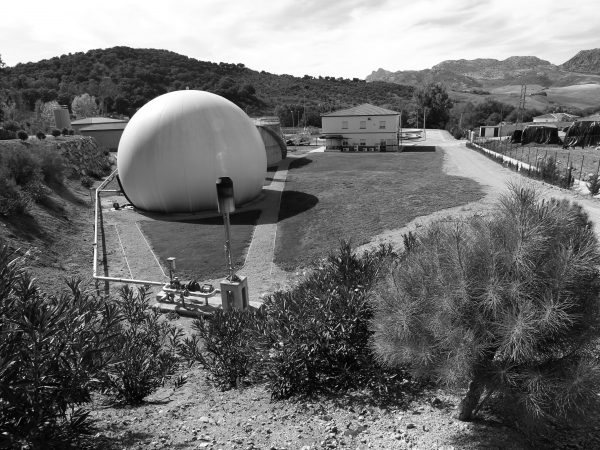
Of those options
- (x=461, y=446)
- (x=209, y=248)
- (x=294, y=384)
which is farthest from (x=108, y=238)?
(x=461, y=446)

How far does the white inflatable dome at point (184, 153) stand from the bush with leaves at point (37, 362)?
737 inches

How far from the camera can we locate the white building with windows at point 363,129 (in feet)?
174

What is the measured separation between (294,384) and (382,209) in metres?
16.1

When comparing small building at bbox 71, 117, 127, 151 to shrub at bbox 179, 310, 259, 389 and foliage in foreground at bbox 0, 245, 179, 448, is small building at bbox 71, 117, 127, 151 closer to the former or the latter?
shrub at bbox 179, 310, 259, 389

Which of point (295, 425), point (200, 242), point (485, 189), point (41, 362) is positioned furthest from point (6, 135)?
point (295, 425)

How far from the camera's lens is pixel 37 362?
12.7ft

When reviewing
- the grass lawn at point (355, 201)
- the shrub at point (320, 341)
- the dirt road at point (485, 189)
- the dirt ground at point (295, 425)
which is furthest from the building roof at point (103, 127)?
the shrub at point (320, 341)

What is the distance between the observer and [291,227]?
2038 cm

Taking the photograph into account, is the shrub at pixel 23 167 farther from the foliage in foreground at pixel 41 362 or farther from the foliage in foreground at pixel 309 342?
the foliage in foreground at pixel 41 362

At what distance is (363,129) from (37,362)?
5367 centimetres

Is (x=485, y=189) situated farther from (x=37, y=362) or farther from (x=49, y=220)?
(x=37, y=362)

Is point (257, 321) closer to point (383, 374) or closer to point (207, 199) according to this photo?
point (383, 374)

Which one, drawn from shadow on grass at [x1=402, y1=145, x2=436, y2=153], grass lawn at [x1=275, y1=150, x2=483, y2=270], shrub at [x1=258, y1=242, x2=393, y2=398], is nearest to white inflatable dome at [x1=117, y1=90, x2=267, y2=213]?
grass lawn at [x1=275, y1=150, x2=483, y2=270]

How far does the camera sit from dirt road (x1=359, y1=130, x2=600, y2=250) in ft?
55.1
